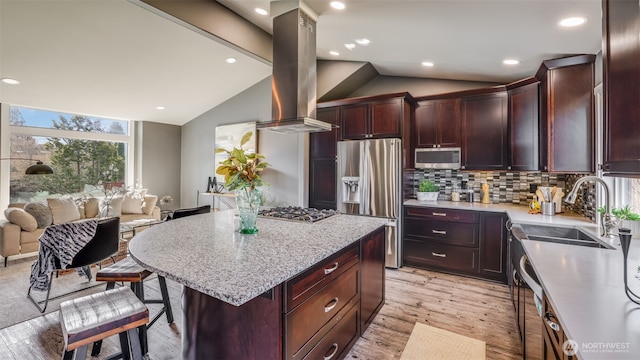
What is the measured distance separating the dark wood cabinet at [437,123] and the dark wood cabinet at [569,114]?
1102mm

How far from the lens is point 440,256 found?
3.74m

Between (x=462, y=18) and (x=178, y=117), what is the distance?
19.5 feet

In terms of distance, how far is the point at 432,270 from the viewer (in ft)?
12.6

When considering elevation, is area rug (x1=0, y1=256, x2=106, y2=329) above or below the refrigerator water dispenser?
below

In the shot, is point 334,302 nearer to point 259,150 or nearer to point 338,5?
point 338,5

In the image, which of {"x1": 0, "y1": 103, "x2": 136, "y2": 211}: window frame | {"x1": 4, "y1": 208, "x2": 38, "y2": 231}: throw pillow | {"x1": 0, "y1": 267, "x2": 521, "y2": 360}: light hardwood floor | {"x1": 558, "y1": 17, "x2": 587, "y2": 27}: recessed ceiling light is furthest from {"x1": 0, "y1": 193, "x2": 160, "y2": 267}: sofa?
{"x1": 558, "y1": 17, "x2": 587, "y2": 27}: recessed ceiling light

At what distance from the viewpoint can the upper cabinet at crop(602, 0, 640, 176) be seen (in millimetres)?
1057

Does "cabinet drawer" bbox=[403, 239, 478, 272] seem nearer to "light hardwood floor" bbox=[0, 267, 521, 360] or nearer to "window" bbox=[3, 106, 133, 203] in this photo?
"light hardwood floor" bbox=[0, 267, 521, 360]

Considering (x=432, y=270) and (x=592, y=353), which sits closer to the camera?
(x=592, y=353)

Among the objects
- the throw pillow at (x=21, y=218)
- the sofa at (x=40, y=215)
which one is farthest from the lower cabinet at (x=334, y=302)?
the throw pillow at (x=21, y=218)

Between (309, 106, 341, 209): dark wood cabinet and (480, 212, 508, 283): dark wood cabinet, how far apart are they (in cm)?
203

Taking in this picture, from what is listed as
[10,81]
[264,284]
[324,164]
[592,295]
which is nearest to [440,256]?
[324,164]

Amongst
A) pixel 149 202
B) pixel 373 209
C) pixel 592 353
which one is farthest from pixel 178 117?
pixel 592 353

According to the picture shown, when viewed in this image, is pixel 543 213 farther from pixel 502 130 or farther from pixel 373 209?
pixel 373 209
